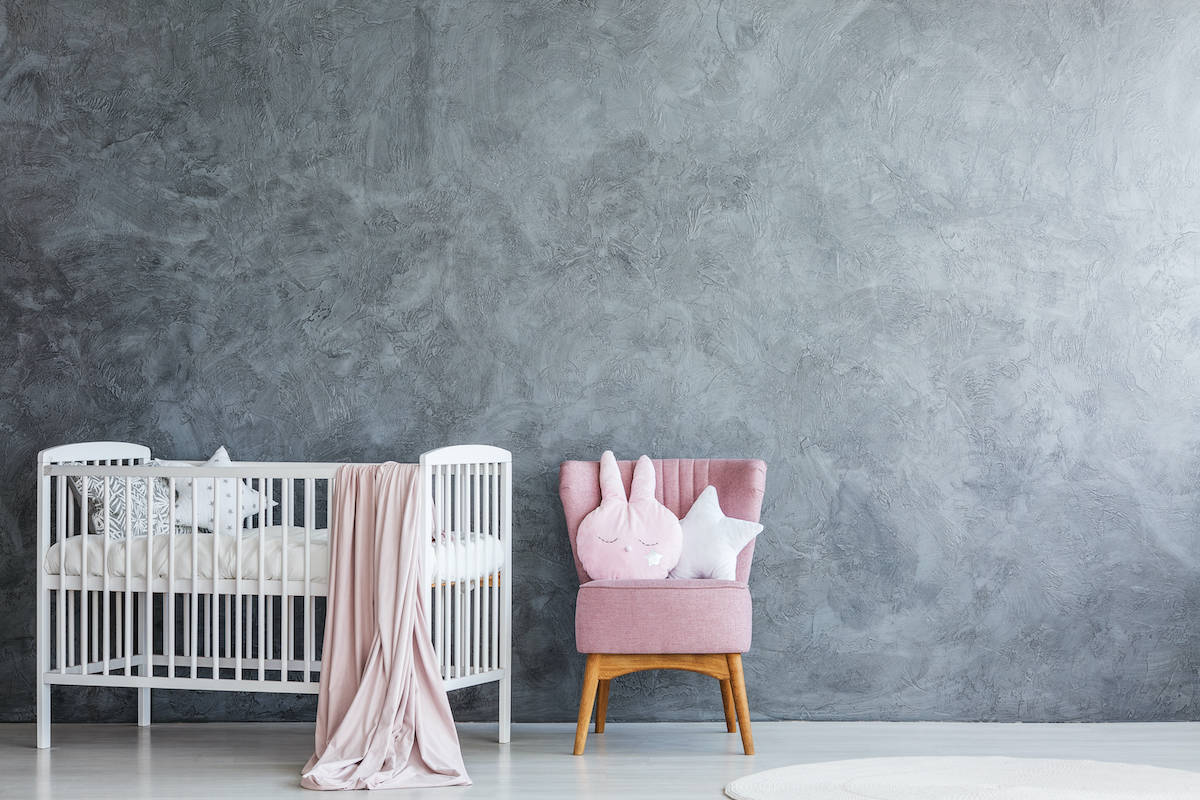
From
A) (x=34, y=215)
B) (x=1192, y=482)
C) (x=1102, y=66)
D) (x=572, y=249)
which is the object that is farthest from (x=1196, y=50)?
(x=34, y=215)

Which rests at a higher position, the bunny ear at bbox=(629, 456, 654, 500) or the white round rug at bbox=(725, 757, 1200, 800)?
the bunny ear at bbox=(629, 456, 654, 500)

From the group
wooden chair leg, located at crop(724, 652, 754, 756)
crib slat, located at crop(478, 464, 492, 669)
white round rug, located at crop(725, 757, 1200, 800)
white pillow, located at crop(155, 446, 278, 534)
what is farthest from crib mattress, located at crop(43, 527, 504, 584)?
white round rug, located at crop(725, 757, 1200, 800)

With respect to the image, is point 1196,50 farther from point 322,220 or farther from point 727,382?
point 322,220

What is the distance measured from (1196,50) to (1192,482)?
1.38 meters

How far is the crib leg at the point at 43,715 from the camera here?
339 centimetres

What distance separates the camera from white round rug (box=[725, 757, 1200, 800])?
278cm

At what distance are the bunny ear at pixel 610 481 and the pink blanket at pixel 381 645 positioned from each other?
0.72 metres

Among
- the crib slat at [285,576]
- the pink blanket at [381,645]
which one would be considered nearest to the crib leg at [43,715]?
the crib slat at [285,576]

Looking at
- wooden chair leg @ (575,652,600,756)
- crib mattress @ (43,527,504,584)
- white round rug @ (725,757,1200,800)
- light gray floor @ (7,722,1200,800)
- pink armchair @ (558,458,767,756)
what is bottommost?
light gray floor @ (7,722,1200,800)

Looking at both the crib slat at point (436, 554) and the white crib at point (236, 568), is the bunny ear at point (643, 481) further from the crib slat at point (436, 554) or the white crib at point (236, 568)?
the crib slat at point (436, 554)

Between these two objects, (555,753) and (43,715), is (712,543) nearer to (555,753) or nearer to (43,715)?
(555,753)

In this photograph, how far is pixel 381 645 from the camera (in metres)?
3.03

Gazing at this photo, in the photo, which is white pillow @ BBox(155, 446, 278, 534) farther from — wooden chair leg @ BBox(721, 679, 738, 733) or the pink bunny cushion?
wooden chair leg @ BBox(721, 679, 738, 733)

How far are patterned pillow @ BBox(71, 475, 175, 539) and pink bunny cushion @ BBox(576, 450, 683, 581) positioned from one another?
1.19 m
